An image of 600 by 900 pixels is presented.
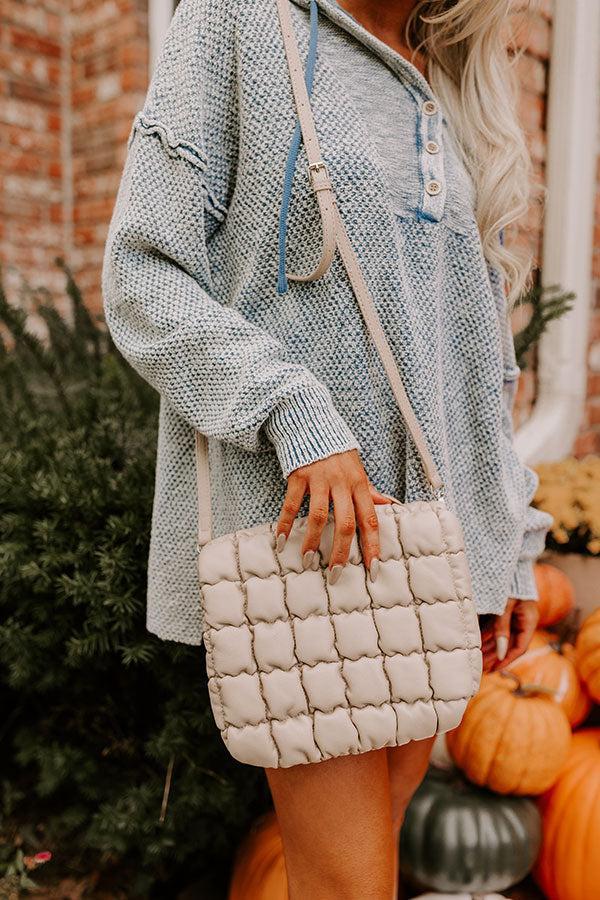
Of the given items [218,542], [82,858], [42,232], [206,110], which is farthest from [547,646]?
[42,232]

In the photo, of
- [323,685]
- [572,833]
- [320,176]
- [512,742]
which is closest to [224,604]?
[323,685]

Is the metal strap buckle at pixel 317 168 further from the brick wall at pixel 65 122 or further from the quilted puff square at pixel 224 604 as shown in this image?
the brick wall at pixel 65 122

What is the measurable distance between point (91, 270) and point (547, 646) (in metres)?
2.16

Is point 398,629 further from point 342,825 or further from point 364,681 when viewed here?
point 342,825

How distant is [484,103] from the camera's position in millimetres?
1386

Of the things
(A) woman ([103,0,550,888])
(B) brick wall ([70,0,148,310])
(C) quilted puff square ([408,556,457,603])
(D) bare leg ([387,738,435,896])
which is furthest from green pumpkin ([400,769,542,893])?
(B) brick wall ([70,0,148,310])

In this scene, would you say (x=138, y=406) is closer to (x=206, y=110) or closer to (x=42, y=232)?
(x=206, y=110)

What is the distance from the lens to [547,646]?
7.60 ft

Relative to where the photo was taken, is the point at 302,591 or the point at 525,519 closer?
the point at 302,591

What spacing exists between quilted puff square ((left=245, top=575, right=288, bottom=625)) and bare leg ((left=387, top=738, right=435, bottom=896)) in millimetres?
484

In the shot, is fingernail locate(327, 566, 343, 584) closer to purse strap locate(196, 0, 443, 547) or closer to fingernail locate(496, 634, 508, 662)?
purse strap locate(196, 0, 443, 547)

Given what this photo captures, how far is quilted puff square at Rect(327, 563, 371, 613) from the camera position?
3.11ft

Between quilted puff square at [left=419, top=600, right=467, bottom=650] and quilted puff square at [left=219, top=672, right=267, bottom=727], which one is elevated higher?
quilted puff square at [left=419, top=600, right=467, bottom=650]

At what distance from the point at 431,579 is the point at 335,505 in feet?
0.56
